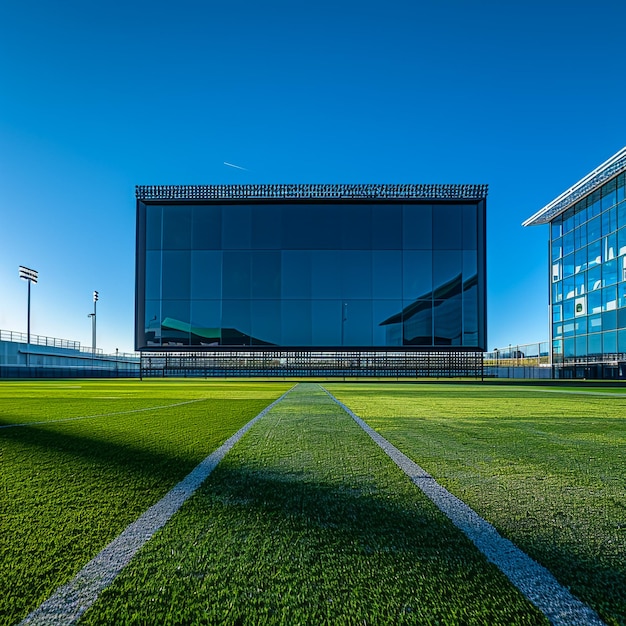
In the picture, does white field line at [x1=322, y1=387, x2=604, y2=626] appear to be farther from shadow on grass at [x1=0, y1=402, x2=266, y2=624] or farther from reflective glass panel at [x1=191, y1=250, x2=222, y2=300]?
reflective glass panel at [x1=191, y1=250, x2=222, y2=300]

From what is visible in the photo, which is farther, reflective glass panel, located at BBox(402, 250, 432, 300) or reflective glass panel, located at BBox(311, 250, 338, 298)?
reflective glass panel, located at BBox(311, 250, 338, 298)

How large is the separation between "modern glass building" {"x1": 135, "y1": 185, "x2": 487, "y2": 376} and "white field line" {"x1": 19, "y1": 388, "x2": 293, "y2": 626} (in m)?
28.0

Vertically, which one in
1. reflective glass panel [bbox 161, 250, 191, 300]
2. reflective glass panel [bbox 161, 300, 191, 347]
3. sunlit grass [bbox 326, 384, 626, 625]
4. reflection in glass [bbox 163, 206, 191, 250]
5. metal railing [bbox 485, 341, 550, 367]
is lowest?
metal railing [bbox 485, 341, 550, 367]

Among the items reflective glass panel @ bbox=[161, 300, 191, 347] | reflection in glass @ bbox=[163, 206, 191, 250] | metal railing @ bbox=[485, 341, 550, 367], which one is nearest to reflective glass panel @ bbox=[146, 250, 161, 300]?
reflection in glass @ bbox=[163, 206, 191, 250]

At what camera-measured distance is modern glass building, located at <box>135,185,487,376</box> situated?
29844 mm

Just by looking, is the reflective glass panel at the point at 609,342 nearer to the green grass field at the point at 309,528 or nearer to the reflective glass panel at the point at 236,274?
the reflective glass panel at the point at 236,274

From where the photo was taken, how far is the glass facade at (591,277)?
1123 inches

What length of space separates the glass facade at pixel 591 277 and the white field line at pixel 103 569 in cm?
3247

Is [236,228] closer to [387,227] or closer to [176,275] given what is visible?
[176,275]

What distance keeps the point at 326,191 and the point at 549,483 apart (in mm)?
30376

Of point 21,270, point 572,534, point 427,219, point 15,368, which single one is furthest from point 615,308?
point 21,270

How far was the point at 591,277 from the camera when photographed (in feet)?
104

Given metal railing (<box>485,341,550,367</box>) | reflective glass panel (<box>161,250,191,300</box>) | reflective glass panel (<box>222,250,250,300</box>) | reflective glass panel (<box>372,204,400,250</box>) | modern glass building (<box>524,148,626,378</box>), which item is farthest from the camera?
metal railing (<box>485,341,550,367</box>)

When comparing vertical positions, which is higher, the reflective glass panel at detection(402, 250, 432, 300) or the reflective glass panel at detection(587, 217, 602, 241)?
the reflective glass panel at detection(587, 217, 602, 241)
